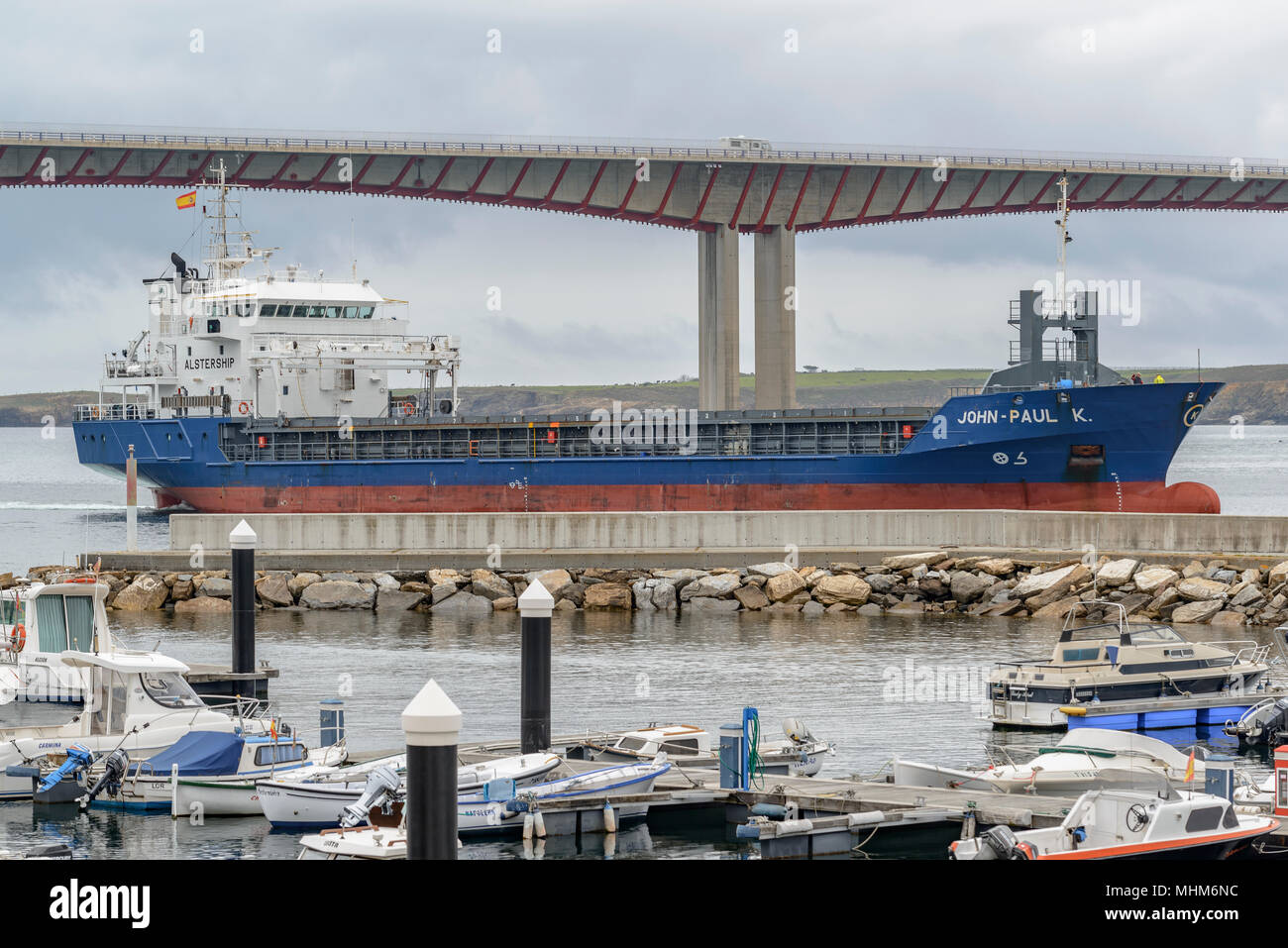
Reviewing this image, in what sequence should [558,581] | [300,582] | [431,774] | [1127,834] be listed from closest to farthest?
[431,774]
[1127,834]
[558,581]
[300,582]

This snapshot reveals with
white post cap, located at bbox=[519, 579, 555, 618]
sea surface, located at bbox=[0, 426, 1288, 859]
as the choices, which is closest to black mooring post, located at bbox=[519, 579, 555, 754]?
white post cap, located at bbox=[519, 579, 555, 618]

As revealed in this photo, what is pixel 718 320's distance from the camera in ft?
220

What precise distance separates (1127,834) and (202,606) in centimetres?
2821

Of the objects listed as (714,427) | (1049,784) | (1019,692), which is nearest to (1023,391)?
(714,427)

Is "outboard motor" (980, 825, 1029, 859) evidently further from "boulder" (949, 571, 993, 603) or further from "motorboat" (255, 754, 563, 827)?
"boulder" (949, 571, 993, 603)

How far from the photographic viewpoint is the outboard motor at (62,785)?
19734mm

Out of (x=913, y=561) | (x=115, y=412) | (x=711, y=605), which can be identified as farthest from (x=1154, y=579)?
(x=115, y=412)

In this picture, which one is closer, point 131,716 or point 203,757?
point 203,757

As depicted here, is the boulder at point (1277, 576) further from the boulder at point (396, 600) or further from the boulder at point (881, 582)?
the boulder at point (396, 600)

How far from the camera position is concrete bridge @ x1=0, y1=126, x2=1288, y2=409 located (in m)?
64.4

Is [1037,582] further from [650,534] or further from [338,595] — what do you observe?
[338,595]

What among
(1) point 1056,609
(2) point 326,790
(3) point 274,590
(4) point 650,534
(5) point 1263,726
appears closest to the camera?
(2) point 326,790

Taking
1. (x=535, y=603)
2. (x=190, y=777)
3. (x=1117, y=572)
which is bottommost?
(x=190, y=777)
